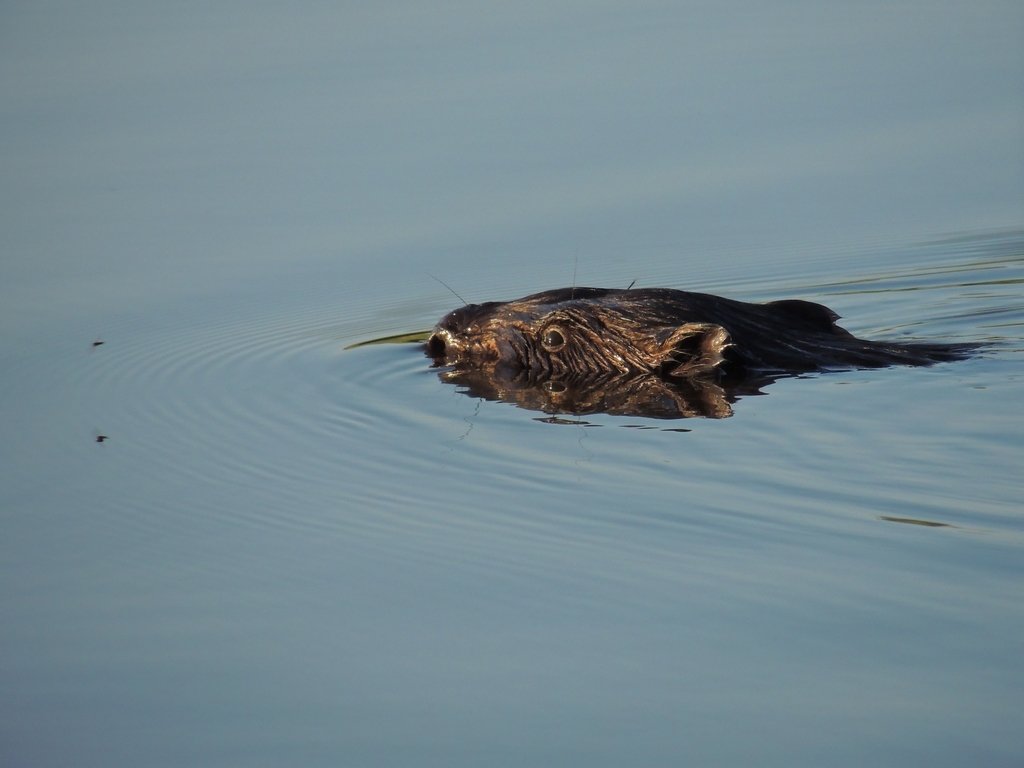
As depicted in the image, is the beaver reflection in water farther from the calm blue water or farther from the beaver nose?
the calm blue water

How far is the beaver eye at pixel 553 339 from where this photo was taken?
32.0 ft

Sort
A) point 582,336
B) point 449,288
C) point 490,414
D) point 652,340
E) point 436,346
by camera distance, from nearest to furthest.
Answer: point 490,414
point 652,340
point 582,336
point 436,346
point 449,288

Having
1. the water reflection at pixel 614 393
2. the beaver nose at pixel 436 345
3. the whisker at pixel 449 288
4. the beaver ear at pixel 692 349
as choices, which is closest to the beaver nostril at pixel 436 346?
the beaver nose at pixel 436 345

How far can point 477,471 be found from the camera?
7398mm

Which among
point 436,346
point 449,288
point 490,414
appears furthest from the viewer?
point 449,288

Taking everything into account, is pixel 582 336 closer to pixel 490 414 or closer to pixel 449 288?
pixel 490 414

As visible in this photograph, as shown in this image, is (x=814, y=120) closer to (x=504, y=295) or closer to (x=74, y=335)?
(x=504, y=295)

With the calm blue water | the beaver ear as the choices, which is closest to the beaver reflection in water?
the beaver ear

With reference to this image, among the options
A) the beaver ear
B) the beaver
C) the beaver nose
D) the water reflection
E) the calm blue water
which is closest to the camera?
the calm blue water

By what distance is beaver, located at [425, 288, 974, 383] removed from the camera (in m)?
9.17

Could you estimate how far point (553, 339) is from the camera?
384 inches

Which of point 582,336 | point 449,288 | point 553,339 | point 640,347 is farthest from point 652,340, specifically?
point 449,288

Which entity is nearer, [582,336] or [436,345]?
[582,336]

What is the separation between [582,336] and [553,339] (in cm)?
19
